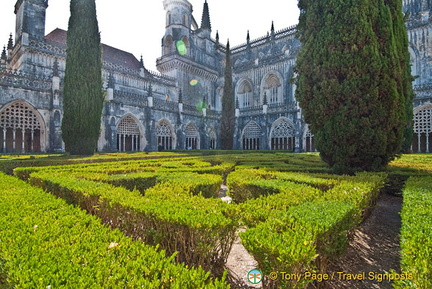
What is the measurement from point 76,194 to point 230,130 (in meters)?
22.2

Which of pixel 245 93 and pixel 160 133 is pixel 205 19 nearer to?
pixel 245 93

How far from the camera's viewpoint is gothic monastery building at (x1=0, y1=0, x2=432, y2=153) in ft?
54.9

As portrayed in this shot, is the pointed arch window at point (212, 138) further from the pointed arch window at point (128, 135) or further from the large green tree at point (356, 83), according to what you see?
the large green tree at point (356, 83)

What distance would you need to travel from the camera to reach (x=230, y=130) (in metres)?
25.9

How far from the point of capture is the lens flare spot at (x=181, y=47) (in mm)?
33625

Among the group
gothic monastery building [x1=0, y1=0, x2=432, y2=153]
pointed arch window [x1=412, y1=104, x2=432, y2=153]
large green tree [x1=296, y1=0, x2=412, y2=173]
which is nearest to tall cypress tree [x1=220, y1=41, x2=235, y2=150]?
gothic monastery building [x1=0, y1=0, x2=432, y2=153]

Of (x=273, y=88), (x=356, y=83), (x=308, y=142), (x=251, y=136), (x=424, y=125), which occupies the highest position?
(x=273, y=88)

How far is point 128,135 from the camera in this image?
21531 millimetres

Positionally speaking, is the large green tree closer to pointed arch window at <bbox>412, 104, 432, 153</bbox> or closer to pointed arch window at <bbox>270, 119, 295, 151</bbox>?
pointed arch window at <bbox>412, 104, 432, 153</bbox>

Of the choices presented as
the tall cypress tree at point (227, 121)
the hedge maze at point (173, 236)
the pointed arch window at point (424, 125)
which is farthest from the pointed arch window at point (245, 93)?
the hedge maze at point (173, 236)

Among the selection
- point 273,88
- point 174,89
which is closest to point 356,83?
point 174,89

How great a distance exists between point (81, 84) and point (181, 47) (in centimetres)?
2355

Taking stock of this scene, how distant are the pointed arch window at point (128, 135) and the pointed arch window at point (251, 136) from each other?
12.5 m

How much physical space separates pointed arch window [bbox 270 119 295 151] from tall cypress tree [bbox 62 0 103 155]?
18.6 meters
